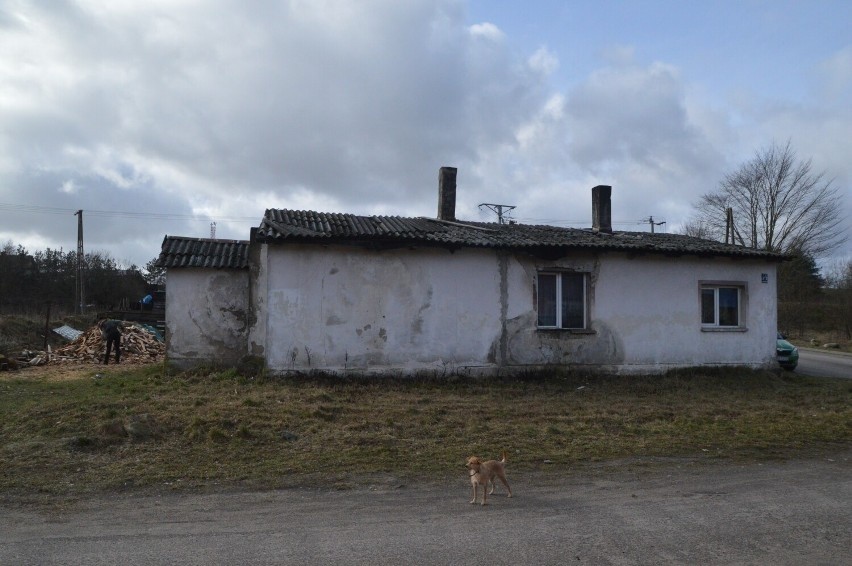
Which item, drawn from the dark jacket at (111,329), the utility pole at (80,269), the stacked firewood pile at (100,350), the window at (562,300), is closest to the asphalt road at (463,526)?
the window at (562,300)

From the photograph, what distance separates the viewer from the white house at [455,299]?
12.7m

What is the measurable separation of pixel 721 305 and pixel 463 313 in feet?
22.2

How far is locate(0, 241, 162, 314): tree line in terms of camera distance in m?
40.8

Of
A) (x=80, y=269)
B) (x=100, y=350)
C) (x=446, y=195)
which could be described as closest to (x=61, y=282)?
(x=80, y=269)

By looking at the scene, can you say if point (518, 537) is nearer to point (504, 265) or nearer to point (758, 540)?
point (758, 540)

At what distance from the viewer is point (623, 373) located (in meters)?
14.1

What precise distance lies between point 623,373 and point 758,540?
953cm

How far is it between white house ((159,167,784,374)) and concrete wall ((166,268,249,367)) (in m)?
0.02

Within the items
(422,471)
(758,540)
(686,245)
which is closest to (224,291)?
(422,471)

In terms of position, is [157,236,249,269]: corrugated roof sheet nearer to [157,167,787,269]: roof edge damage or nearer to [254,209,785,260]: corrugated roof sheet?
[157,167,787,269]: roof edge damage

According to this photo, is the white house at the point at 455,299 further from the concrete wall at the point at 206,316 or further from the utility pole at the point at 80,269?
the utility pole at the point at 80,269

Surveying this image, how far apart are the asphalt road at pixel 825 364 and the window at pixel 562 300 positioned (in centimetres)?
775

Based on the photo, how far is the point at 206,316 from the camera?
14328mm

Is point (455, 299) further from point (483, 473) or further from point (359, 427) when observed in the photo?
point (483, 473)
